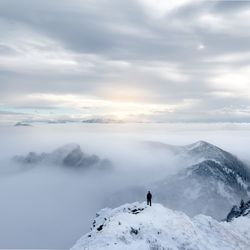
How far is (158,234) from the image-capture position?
2152 inches

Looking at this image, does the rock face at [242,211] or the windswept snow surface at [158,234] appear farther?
the rock face at [242,211]

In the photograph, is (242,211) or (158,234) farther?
(242,211)

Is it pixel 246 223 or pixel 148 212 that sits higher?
pixel 148 212

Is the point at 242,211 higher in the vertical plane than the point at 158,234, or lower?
lower

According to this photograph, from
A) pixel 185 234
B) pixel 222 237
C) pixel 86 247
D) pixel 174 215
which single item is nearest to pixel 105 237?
pixel 86 247

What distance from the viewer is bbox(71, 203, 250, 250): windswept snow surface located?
50719 millimetres

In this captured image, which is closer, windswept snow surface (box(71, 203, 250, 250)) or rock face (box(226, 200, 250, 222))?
windswept snow surface (box(71, 203, 250, 250))

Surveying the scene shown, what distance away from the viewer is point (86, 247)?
4972 centimetres

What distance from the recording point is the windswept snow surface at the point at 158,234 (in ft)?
166

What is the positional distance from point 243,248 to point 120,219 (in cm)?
2053

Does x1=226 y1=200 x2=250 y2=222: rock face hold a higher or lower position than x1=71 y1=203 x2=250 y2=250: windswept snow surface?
lower

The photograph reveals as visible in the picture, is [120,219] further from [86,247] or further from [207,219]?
[207,219]

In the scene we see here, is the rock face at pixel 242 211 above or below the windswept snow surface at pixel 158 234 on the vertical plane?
below

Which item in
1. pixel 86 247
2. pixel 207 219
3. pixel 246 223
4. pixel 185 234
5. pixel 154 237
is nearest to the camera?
pixel 86 247
